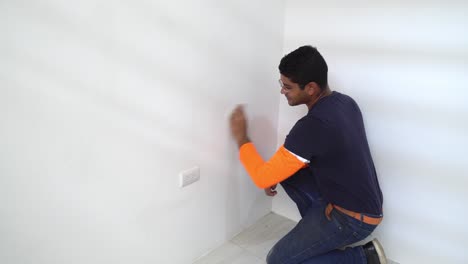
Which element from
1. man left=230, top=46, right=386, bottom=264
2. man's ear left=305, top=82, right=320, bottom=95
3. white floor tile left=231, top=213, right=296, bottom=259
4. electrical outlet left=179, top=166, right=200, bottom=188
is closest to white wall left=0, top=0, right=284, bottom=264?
electrical outlet left=179, top=166, right=200, bottom=188

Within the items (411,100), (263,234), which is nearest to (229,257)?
(263,234)

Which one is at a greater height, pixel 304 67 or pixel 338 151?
pixel 304 67

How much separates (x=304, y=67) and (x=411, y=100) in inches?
22.4

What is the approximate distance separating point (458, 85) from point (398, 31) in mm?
335

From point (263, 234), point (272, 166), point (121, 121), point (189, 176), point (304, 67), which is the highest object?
point (304, 67)

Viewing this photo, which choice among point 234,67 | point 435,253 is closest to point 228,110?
point 234,67

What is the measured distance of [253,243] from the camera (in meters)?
1.74

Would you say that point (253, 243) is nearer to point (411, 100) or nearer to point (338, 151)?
point (338, 151)

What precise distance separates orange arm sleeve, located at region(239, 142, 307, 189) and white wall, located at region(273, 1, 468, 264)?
0.55 m

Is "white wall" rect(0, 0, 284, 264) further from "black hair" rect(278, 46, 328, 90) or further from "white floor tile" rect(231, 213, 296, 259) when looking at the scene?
"black hair" rect(278, 46, 328, 90)

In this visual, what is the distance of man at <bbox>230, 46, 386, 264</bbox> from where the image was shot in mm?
1230

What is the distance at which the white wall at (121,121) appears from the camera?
2.91ft

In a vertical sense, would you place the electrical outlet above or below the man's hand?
below

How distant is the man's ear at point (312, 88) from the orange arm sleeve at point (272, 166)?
25 centimetres
